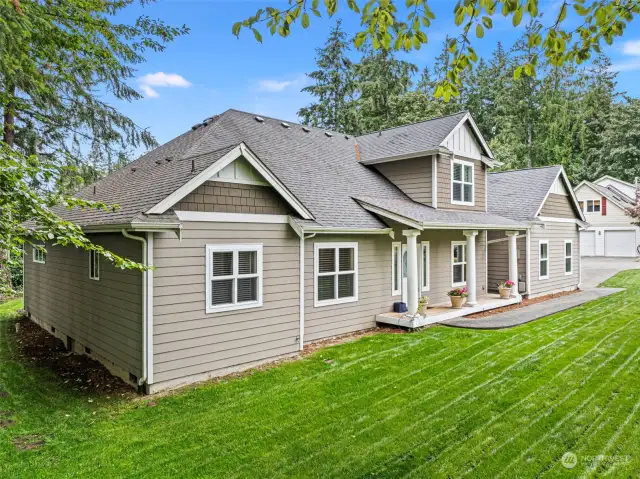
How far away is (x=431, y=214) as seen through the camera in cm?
1184

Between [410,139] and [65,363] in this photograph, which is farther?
[410,139]

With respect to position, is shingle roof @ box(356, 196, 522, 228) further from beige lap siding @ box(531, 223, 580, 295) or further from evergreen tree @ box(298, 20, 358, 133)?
evergreen tree @ box(298, 20, 358, 133)

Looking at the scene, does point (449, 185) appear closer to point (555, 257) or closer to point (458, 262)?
point (458, 262)

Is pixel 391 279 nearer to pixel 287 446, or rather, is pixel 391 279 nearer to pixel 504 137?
pixel 287 446

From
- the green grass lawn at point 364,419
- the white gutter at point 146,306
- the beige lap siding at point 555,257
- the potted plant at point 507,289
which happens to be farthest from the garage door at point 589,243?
the white gutter at point 146,306

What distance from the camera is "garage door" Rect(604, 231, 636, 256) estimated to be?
33.1 meters

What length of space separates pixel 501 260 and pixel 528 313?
3596 mm

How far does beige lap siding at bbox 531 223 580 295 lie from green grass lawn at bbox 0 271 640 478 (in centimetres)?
723

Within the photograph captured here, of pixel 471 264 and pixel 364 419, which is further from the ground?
pixel 471 264

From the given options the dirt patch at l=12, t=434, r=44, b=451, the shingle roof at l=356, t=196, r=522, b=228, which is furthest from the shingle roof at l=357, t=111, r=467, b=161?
the dirt patch at l=12, t=434, r=44, b=451

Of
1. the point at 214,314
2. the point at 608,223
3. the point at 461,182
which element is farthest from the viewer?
the point at 608,223

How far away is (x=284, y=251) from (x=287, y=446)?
4321 millimetres

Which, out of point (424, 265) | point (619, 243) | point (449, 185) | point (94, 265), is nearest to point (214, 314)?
point (94, 265)

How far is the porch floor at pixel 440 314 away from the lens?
34.6ft
